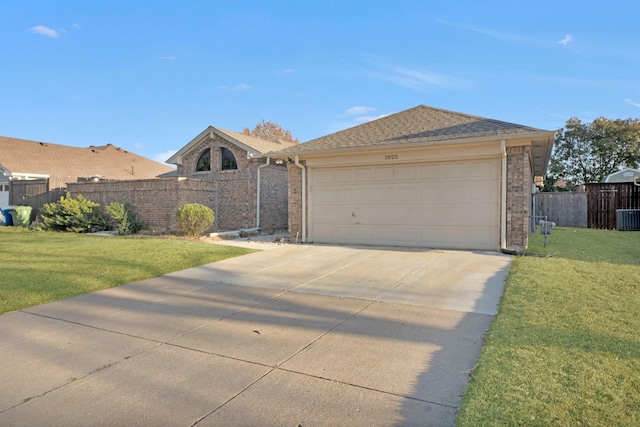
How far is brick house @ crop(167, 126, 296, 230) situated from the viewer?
17.0 metres

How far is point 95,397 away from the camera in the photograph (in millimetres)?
2959

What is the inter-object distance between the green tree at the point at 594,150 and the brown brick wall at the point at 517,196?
26431 mm

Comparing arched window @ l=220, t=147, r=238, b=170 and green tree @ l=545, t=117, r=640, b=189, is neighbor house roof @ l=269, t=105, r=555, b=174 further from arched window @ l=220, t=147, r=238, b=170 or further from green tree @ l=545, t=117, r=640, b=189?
green tree @ l=545, t=117, r=640, b=189

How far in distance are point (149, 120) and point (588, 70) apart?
860 inches

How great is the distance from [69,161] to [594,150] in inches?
1547

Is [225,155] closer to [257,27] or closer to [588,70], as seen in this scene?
[257,27]

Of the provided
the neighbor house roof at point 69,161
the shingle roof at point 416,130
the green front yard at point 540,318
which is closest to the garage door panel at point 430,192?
the shingle roof at point 416,130

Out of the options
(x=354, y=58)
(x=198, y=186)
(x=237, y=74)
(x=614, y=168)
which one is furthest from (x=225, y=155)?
(x=614, y=168)

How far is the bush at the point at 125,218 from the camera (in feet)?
47.3

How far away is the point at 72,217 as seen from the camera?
49.4 ft

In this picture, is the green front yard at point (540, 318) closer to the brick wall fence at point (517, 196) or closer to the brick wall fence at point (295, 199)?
the brick wall fence at point (517, 196)

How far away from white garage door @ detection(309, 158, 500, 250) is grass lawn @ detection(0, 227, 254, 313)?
9.72ft

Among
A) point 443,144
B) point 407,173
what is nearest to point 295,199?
point 407,173

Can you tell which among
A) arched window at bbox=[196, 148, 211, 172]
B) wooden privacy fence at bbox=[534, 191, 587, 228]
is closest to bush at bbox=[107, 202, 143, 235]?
arched window at bbox=[196, 148, 211, 172]
